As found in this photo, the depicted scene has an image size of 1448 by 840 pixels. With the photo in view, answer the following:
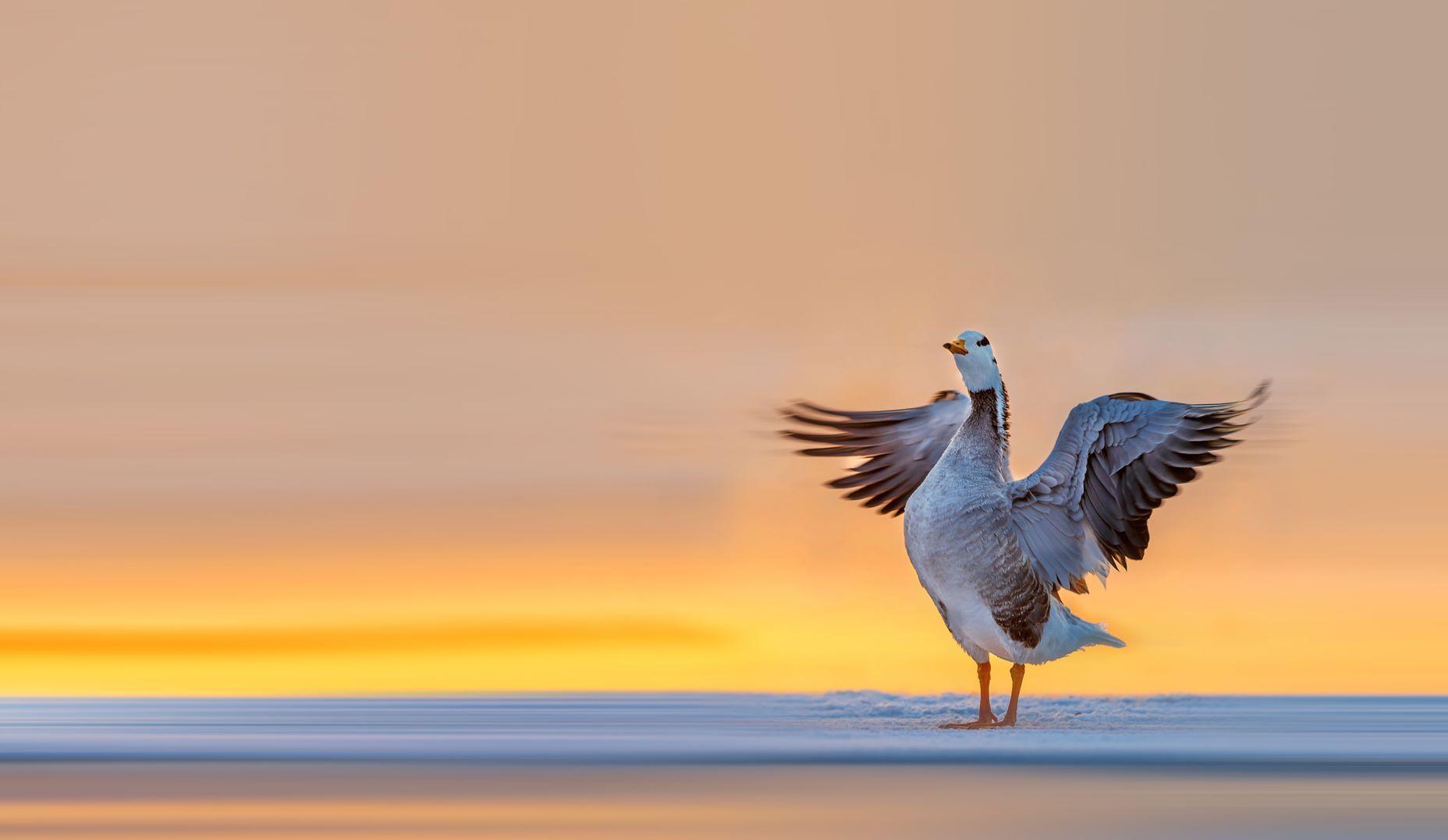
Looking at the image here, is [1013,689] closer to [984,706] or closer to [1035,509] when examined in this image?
[984,706]

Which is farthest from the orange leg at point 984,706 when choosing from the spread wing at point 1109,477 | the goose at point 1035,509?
the spread wing at point 1109,477

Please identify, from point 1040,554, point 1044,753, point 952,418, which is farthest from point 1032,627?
point 952,418

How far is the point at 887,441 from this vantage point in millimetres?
13875

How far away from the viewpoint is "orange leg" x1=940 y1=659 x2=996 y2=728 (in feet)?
38.4

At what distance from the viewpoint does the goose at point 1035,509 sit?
1146 centimetres

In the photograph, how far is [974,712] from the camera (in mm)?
12680

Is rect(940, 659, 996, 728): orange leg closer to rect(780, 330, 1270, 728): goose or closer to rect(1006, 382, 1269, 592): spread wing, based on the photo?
rect(780, 330, 1270, 728): goose

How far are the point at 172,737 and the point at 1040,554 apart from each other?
5.93 metres

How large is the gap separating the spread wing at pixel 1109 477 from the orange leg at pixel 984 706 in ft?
2.64

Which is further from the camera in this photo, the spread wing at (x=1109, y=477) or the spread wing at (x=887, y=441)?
the spread wing at (x=887, y=441)

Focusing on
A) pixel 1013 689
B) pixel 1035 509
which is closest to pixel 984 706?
pixel 1013 689

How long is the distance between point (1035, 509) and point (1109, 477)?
1.76ft

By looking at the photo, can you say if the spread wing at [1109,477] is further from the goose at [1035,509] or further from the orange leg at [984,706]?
the orange leg at [984,706]

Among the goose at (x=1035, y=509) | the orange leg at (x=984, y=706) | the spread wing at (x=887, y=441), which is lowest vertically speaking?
the orange leg at (x=984, y=706)
